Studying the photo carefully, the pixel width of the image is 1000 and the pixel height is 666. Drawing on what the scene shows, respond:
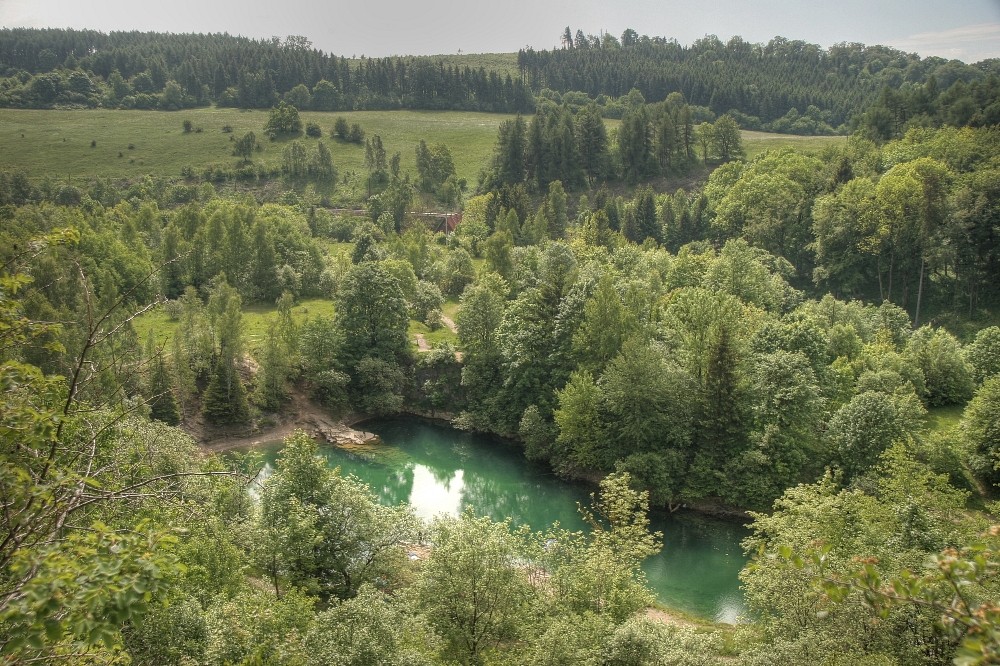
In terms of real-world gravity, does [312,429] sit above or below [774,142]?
below

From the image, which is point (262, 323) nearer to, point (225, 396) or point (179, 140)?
point (225, 396)

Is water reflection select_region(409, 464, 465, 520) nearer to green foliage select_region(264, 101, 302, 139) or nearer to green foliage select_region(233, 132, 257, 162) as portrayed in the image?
green foliage select_region(233, 132, 257, 162)

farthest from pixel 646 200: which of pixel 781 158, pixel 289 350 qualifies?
pixel 289 350

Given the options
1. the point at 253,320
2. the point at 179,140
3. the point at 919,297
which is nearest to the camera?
the point at 919,297

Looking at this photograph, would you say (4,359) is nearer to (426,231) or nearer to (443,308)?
(443,308)

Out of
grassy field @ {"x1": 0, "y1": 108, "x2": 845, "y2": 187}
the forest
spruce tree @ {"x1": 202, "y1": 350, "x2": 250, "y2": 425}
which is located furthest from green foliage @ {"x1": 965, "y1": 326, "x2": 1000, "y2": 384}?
grassy field @ {"x1": 0, "y1": 108, "x2": 845, "y2": 187}

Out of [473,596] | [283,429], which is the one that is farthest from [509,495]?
[473,596]
